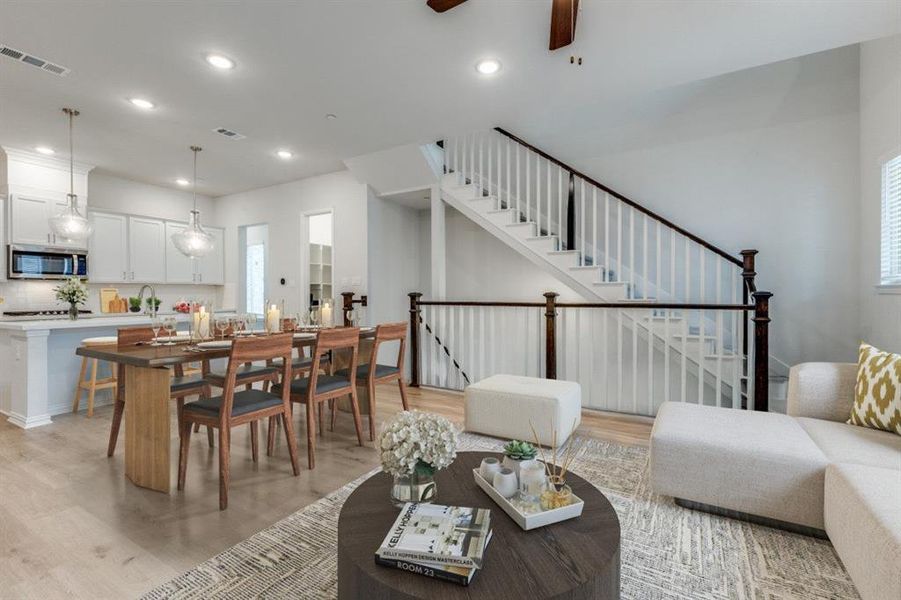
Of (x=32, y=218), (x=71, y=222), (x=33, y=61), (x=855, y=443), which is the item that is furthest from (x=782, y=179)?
Answer: (x=32, y=218)

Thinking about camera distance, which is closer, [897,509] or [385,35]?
[897,509]

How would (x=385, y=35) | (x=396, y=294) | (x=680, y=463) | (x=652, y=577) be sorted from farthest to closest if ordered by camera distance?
(x=396, y=294) < (x=385, y=35) < (x=680, y=463) < (x=652, y=577)

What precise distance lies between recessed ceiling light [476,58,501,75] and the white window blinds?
290cm

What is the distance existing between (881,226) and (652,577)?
3448 millimetres

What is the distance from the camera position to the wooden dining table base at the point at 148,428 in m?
2.32

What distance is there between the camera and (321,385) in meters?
2.95

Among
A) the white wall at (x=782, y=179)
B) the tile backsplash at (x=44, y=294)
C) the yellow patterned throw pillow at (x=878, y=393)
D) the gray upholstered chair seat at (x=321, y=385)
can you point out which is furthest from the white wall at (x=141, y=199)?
the yellow patterned throw pillow at (x=878, y=393)

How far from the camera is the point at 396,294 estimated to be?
19.2ft

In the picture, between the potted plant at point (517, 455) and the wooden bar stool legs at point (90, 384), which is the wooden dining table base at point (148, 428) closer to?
the wooden bar stool legs at point (90, 384)

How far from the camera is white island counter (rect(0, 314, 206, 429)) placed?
3568 mm

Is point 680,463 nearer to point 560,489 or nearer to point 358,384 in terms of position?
point 560,489

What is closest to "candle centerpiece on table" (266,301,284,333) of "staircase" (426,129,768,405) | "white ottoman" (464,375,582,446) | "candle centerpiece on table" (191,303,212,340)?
"candle centerpiece on table" (191,303,212,340)

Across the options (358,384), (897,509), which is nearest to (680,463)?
(897,509)

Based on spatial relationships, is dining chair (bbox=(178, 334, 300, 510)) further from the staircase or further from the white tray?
the staircase
